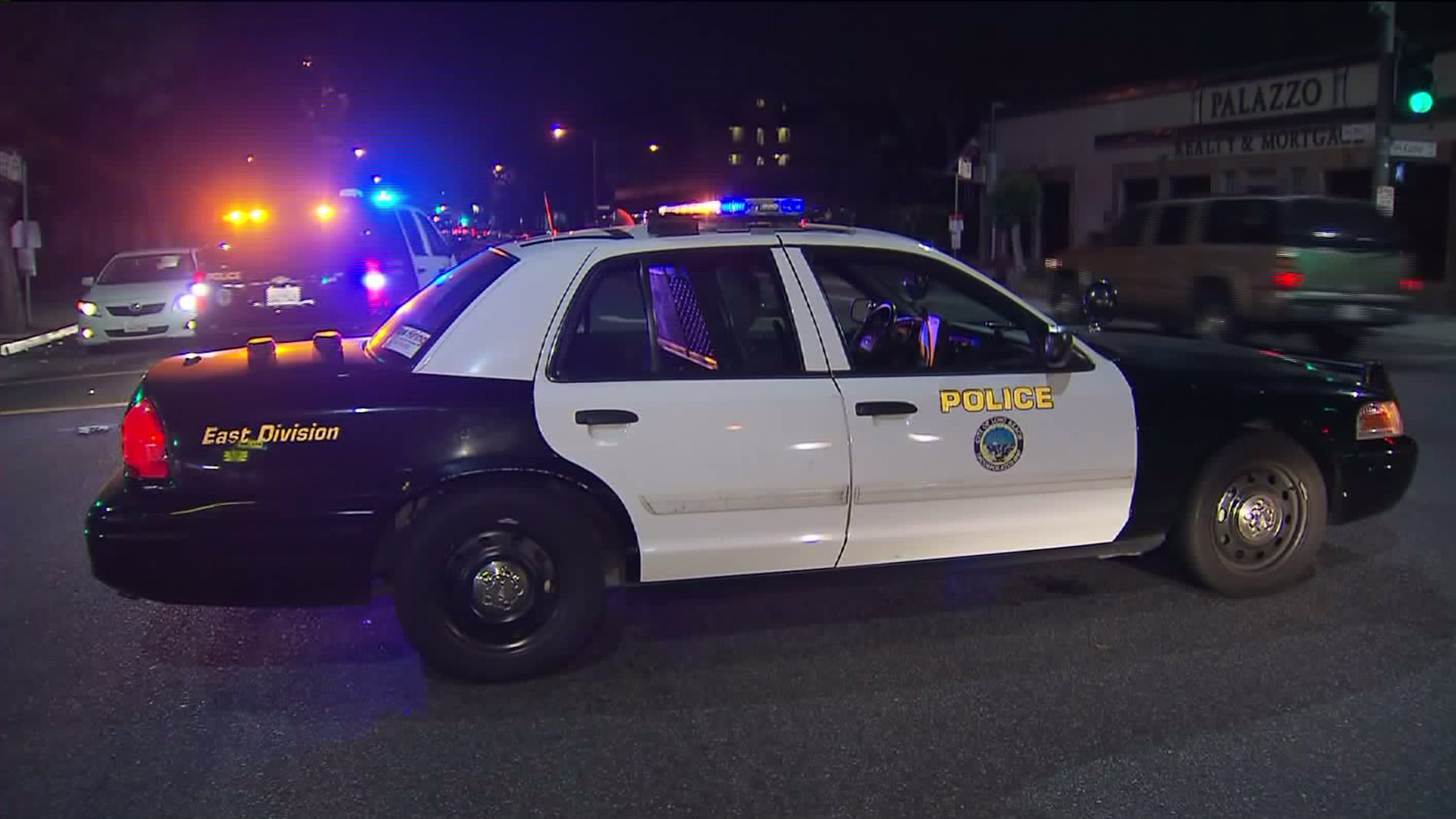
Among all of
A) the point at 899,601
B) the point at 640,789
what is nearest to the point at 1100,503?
Result: the point at 899,601

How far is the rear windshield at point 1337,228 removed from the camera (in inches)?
549

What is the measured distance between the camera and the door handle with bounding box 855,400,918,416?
472 centimetres

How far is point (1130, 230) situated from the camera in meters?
16.9

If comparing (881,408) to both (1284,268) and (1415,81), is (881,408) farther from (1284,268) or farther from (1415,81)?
(1415,81)

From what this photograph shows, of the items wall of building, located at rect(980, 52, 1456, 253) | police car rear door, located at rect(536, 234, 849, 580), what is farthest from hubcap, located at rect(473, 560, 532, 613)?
wall of building, located at rect(980, 52, 1456, 253)

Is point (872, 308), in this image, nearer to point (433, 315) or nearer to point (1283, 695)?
point (433, 315)

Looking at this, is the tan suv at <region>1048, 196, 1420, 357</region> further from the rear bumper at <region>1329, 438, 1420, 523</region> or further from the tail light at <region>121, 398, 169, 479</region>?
the tail light at <region>121, 398, 169, 479</region>

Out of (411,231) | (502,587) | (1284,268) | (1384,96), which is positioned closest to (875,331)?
(502,587)

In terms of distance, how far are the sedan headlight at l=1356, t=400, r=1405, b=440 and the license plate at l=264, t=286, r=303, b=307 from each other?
32.2ft

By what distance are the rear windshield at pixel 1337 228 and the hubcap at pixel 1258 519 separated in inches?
375

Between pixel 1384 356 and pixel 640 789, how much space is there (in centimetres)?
1385

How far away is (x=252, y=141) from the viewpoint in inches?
1225

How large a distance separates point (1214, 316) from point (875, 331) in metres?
10.5

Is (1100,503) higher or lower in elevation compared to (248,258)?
lower
